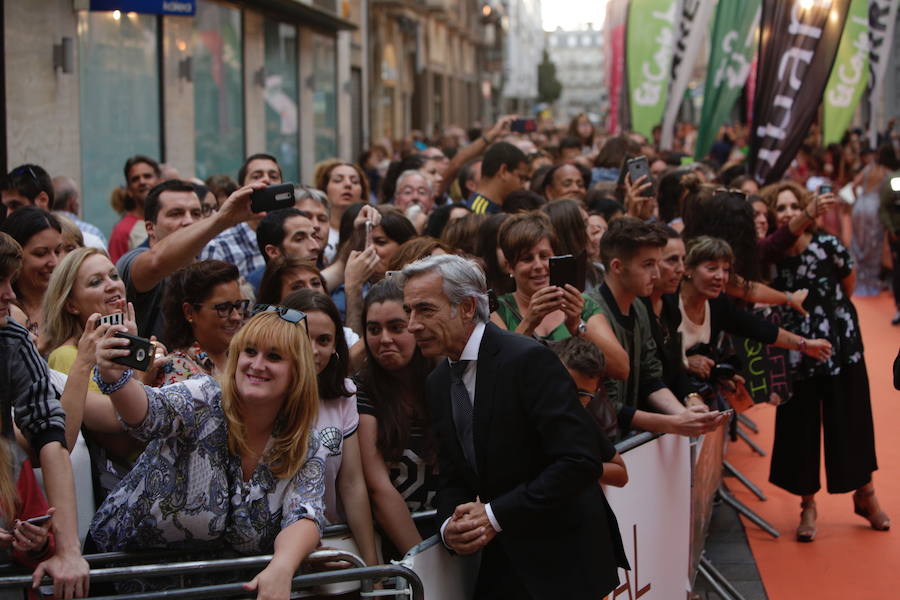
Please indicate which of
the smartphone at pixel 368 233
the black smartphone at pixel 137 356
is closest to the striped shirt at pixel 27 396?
the black smartphone at pixel 137 356

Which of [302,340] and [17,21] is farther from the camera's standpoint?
[17,21]

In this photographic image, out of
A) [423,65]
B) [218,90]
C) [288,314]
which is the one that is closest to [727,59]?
[218,90]

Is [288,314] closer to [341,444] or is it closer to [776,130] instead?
[341,444]

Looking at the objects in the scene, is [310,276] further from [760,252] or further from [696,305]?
[760,252]

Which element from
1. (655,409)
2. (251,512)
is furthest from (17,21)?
(251,512)

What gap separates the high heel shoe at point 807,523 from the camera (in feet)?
25.2

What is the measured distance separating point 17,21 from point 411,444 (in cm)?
879

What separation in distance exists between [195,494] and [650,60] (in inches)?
599

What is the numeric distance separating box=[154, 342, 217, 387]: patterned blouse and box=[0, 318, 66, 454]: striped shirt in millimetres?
627

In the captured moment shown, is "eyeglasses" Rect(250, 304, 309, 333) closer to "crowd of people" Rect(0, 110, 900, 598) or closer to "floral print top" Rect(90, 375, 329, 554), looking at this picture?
"crowd of people" Rect(0, 110, 900, 598)

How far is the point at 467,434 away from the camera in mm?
4098

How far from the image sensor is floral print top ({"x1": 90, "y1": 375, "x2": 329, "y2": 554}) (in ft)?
12.9

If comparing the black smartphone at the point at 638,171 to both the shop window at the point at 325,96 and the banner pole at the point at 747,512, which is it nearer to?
the banner pole at the point at 747,512

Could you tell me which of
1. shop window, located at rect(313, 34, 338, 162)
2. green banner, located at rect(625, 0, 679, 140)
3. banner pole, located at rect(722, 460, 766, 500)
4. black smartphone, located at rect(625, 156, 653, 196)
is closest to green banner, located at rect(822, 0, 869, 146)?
green banner, located at rect(625, 0, 679, 140)
